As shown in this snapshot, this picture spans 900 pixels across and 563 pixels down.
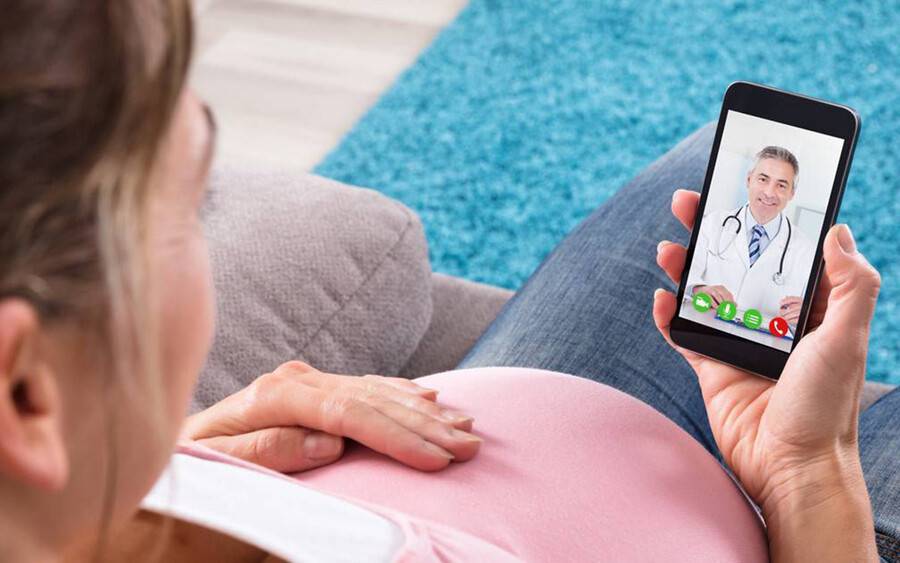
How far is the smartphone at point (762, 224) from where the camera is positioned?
0.87 m

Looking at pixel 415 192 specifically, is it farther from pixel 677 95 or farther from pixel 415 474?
pixel 415 474

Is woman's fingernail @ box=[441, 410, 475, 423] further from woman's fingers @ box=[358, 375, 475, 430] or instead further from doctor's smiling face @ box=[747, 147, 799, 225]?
doctor's smiling face @ box=[747, 147, 799, 225]

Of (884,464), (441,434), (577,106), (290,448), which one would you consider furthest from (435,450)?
(577,106)

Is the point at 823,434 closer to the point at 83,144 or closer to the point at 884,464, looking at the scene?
the point at 884,464

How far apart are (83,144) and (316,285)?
69cm

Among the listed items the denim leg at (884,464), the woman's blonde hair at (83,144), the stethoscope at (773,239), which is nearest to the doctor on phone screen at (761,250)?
the stethoscope at (773,239)

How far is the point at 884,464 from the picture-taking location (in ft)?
3.04

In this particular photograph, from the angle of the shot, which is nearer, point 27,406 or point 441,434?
point 27,406

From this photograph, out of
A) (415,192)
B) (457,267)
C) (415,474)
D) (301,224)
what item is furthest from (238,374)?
(415,192)

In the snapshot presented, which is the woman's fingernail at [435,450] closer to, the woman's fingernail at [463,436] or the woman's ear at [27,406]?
the woman's fingernail at [463,436]

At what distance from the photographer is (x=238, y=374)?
3.32 ft

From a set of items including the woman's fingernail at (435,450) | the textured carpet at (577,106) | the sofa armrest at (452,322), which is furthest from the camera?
the textured carpet at (577,106)

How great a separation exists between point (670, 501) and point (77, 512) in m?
0.47

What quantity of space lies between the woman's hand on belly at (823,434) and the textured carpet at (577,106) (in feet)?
3.15
